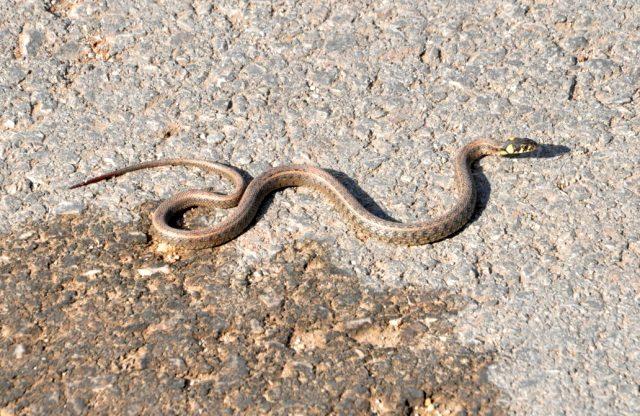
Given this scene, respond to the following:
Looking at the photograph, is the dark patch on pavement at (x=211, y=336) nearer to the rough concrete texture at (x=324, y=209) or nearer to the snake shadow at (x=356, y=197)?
the rough concrete texture at (x=324, y=209)

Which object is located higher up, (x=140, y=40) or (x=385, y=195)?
(x=140, y=40)

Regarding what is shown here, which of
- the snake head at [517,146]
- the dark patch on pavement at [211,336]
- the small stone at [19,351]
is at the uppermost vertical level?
the snake head at [517,146]

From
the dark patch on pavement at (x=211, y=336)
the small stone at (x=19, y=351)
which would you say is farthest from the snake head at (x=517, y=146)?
the small stone at (x=19, y=351)

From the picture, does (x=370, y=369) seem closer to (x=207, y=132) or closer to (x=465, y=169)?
(x=465, y=169)

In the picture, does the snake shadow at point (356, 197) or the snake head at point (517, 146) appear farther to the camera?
the snake head at point (517, 146)

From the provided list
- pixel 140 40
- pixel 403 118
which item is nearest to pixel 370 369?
pixel 403 118

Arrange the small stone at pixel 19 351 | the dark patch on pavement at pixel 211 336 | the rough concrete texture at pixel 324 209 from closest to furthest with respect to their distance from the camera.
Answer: the dark patch on pavement at pixel 211 336, the rough concrete texture at pixel 324 209, the small stone at pixel 19 351

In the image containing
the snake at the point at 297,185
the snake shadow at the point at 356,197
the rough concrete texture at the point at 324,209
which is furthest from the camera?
the snake shadow at the point at 356,197
